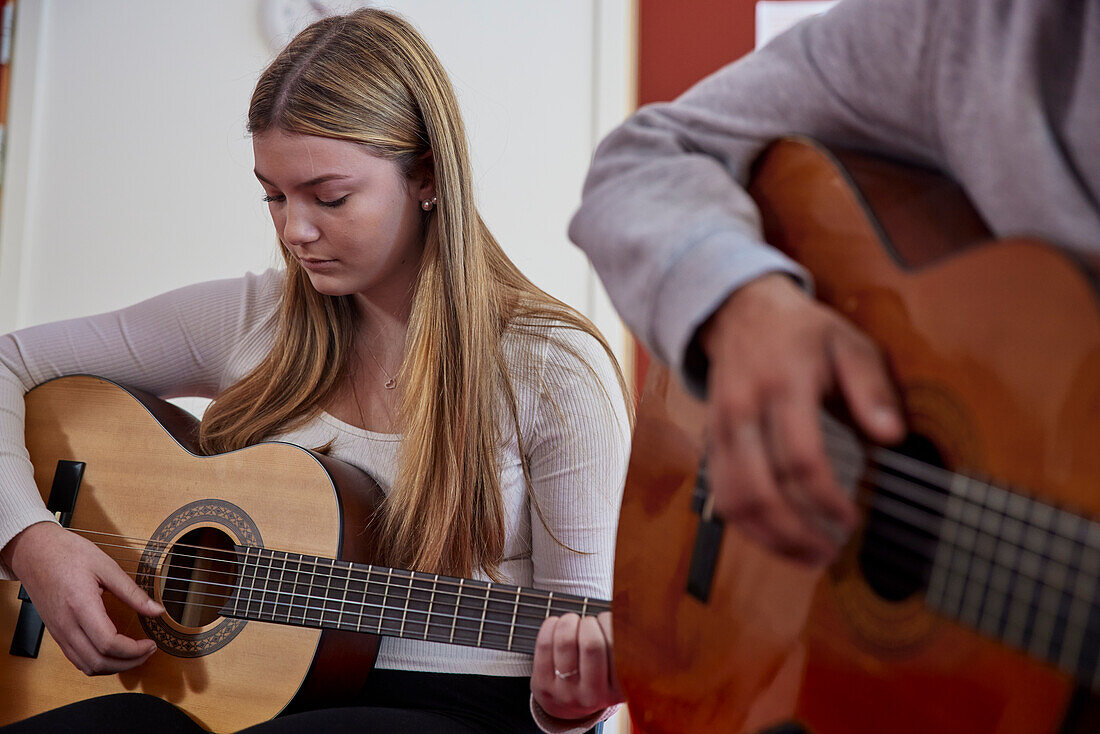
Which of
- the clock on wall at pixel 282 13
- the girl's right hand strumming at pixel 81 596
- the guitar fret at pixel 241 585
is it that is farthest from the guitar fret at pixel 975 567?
the clock on wall at pixel 282 13

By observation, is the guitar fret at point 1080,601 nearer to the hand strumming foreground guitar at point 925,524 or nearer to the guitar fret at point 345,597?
the hand strumming foreground guitar at point 925,524

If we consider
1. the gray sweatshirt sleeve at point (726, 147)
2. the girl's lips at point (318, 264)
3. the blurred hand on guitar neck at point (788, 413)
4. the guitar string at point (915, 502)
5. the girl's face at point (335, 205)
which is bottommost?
the girl's lips at point (318, 264)

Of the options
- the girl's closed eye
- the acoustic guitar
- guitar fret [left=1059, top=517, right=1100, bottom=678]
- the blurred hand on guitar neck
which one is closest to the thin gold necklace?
the acoustic guitar

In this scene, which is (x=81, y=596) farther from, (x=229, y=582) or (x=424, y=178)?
(x=424, y=178)

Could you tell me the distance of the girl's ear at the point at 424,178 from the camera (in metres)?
1.21

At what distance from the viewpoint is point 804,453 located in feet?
1.43

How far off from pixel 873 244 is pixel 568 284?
64.8 inches

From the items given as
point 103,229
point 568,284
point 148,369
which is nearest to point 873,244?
point 148,369

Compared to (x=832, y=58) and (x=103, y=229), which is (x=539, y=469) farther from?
(x=103, y=229)

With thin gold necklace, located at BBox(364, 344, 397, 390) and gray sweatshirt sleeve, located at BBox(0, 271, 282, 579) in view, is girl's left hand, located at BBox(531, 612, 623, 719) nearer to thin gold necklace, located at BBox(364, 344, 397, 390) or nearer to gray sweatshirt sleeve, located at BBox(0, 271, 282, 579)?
thin gold necklace, located at BBox(364, 344, 397, 390)

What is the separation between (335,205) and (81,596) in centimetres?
59

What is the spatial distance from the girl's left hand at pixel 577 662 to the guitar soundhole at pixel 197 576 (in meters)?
0.44

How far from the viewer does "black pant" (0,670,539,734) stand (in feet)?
3.02

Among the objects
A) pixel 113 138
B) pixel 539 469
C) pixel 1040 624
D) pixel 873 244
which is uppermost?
pixel 873 244
